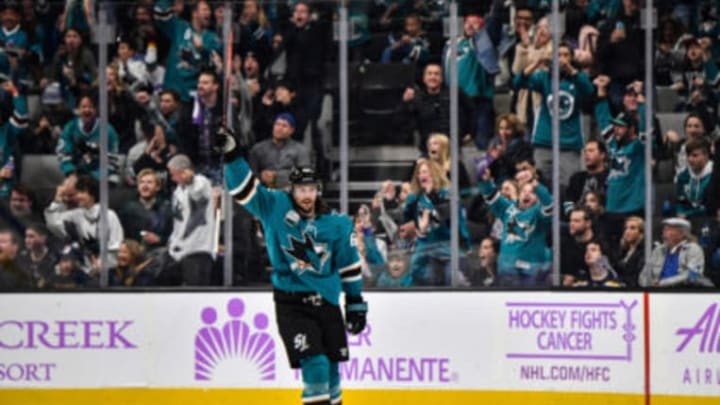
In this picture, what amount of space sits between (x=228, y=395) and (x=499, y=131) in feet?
5.71

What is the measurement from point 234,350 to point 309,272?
86 cm

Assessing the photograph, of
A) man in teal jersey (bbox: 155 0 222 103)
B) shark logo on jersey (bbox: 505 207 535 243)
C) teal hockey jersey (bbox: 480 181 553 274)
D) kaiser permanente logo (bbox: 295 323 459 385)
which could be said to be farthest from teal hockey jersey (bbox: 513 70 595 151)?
man in teal jersey (bbox: 155 0 222 103)

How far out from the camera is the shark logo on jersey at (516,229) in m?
6.72

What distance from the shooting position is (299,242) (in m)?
5.93

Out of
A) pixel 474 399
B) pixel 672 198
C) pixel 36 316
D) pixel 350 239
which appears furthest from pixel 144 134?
pixel 672 198

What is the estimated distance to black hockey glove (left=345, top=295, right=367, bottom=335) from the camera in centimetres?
598

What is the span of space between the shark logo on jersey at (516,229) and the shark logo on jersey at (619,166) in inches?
17.4

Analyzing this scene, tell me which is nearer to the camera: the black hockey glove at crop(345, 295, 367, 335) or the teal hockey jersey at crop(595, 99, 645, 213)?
the black hockey glove at crop(345, 295, 367, 335)

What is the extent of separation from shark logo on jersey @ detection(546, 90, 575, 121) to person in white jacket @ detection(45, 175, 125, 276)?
209 cm

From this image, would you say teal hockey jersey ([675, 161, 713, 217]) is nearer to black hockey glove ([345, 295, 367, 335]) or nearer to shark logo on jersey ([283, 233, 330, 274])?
black hockey glove ([345, 295, 367, 335])

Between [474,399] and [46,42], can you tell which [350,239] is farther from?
[46,42]

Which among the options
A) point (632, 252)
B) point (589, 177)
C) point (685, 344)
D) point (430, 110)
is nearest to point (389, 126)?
point (430, 110)

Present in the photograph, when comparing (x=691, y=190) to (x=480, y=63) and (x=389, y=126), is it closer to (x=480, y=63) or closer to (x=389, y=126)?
(x=480, y=63)

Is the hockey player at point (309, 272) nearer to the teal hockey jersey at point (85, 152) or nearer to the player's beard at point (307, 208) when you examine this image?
the player's beard at point (307, 208)
